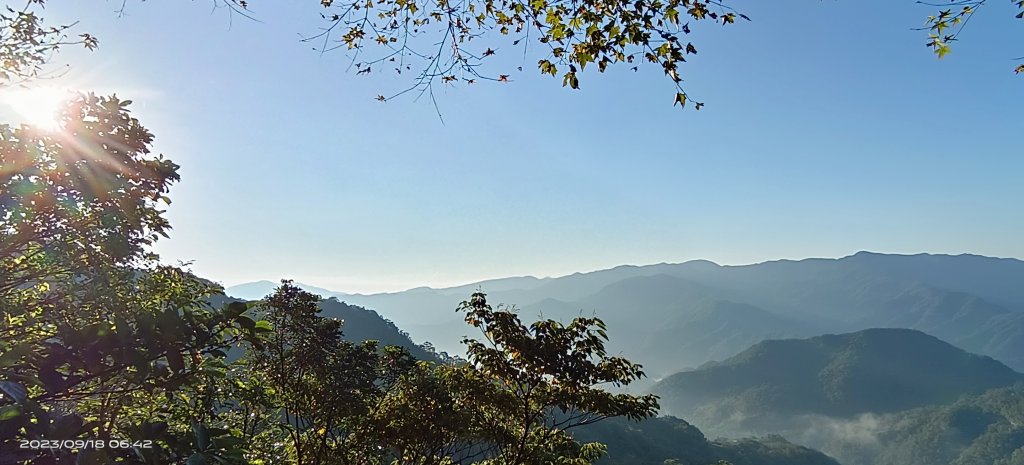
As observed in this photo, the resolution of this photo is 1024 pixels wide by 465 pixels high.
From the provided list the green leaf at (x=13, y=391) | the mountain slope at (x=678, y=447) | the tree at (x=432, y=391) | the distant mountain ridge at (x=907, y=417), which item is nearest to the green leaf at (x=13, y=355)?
the green leaf at (x=13, y=391)

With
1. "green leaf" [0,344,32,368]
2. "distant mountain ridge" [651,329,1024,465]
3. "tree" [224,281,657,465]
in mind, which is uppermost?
"green leaf" [0,344,32,368]

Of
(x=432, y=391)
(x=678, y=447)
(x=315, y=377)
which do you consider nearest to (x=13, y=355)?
(x=432, y=391)

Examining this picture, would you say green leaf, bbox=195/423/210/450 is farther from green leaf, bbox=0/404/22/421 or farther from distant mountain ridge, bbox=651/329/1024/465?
distant mountain ridge, bbox=651/329/1024/465

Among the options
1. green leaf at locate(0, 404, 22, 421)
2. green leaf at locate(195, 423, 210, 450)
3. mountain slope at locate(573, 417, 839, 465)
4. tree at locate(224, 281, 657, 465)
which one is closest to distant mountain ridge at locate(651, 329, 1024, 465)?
mountain slope at locate(573, 417, 839, 465)

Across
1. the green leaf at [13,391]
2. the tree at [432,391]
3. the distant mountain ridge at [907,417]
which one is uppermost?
the green leaf at [13,391]

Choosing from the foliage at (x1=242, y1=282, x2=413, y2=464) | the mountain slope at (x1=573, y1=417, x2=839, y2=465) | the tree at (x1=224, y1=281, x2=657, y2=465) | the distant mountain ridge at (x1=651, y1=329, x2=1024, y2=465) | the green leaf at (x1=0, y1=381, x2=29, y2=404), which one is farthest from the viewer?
the distant mountain ridge at (x1=651, y1=329, x2=1024, y2=465)

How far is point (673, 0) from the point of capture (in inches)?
120

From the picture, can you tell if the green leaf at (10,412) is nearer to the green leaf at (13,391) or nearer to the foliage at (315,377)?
the green leaf at (13,391)

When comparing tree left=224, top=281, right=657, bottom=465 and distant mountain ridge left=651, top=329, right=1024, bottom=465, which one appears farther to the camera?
distant mountain ridge left=651, top=329, right=1024, bottom=465

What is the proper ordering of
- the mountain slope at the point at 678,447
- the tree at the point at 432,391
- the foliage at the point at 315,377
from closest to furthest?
the tree at the point at 432,391
the foliage at the point at 315,377
the mountain slope at the point at 678,447

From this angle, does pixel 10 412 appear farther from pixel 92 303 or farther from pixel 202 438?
pixel 92 303

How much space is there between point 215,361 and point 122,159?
1.52 meters

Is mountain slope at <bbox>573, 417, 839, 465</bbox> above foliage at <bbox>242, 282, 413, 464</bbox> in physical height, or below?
below

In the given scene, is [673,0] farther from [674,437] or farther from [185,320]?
[674,437]
